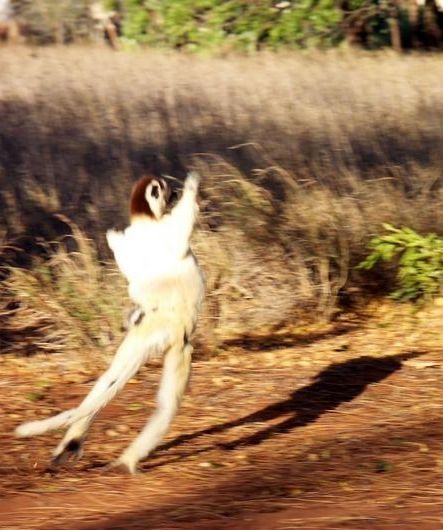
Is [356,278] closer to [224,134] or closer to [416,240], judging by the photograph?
[416,240]

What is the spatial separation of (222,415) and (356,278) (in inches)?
123

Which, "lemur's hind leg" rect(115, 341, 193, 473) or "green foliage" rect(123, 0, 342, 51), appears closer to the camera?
"lemur's hind leg" rect(115, 341, 193, 473)

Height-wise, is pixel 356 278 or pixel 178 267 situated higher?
pixel 178 267

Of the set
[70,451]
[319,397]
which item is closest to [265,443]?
[319,397]

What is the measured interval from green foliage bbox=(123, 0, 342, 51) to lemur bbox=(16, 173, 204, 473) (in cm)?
1702

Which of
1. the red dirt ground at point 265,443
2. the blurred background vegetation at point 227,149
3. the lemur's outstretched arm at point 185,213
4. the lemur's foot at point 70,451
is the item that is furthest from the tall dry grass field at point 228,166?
the lemur's outstretched arm at point 185,213

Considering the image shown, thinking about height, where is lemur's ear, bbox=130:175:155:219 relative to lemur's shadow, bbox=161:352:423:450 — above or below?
above

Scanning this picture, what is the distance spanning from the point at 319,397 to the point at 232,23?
51.9ft

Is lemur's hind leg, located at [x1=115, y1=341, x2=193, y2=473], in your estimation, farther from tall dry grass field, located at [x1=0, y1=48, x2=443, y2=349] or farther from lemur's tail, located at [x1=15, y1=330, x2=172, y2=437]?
tall dry grass field, located at [x1=0, y1=48, x2=443, y2=349]

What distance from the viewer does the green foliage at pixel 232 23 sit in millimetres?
23016

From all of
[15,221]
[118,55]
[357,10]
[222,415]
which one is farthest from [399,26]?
[222,415]

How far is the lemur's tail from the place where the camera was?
5.98 meters

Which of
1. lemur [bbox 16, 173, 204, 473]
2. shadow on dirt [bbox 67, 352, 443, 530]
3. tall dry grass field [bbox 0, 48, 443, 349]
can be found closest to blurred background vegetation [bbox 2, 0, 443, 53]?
tall dry grass field [bbox 0, 48, 443, 349]

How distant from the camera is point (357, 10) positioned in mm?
24078
